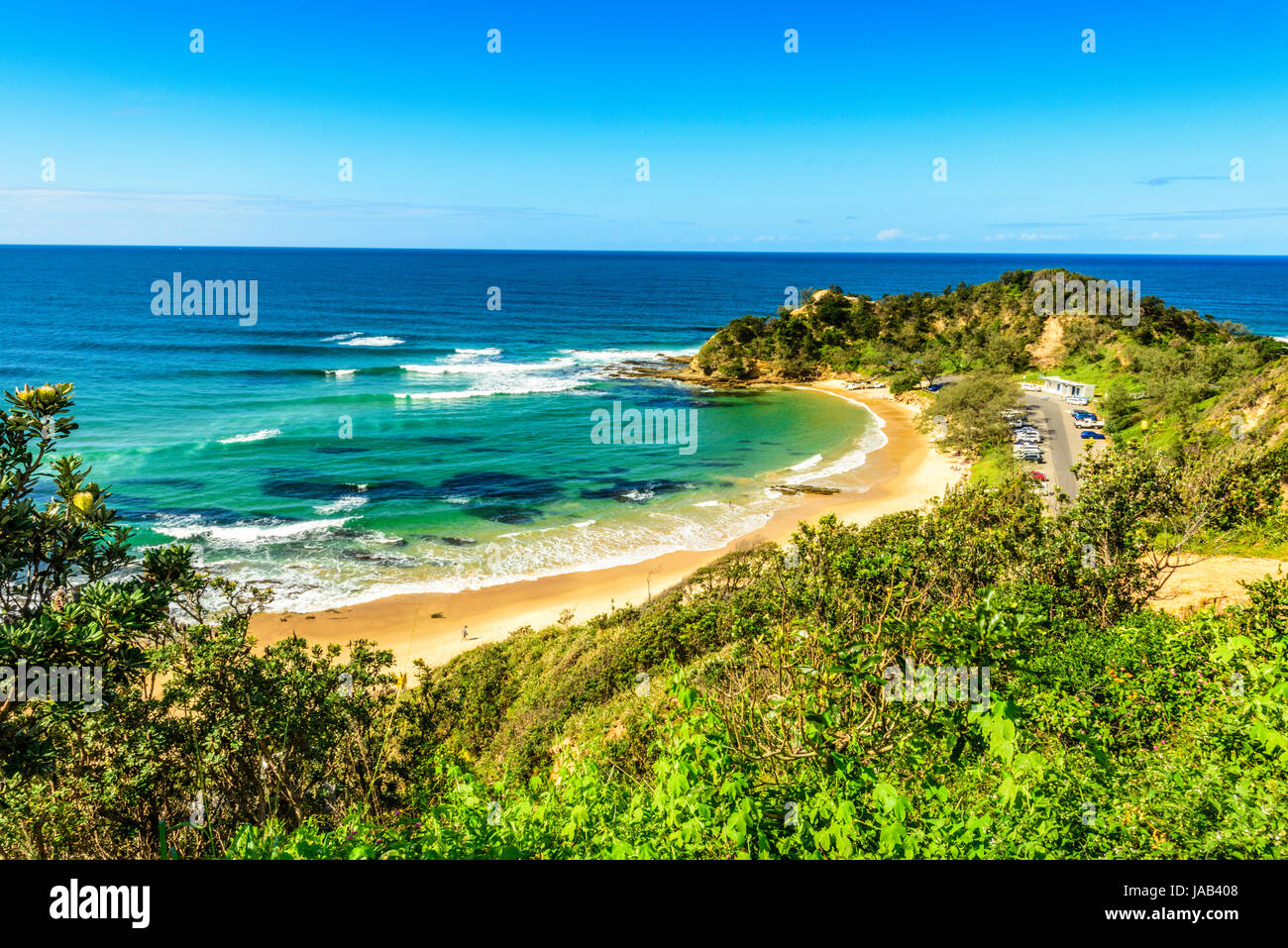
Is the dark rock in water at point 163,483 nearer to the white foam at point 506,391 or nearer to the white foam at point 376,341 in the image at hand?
the white foam at point 506,391

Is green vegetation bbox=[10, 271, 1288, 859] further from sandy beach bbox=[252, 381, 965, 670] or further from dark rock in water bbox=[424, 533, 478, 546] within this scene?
dark rock in water bbox=[424, 533, 478, 546]

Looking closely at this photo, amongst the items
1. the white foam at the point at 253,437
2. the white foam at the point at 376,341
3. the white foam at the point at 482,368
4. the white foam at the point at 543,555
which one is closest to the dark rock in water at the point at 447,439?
the white foam at the point at 253,437

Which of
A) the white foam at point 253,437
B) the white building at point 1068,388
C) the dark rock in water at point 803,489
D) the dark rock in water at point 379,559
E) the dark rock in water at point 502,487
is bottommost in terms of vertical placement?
A: the dark rock in water at point 379,559

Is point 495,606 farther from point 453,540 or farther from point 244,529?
point 244,529

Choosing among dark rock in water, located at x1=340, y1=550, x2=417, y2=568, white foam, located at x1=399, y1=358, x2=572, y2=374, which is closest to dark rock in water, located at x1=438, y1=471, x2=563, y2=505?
dark rock in water, located at x1=340, y1=550, x2=417, y2=568

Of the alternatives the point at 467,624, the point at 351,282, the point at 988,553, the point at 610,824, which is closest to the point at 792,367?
the point at 467,624

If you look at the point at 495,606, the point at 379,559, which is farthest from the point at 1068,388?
the point at 379,559
